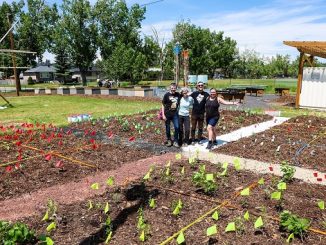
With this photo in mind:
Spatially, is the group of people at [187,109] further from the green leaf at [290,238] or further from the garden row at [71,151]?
the green leaf at [290,238]

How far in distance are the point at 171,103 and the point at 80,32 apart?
51083mm

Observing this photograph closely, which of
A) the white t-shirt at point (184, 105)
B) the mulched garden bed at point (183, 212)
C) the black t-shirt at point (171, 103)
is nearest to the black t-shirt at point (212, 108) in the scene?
the white t-shirt at point (184, 105)

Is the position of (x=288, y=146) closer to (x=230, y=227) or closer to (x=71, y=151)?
(x=230, y=227)

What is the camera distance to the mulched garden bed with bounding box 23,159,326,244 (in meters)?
4.24

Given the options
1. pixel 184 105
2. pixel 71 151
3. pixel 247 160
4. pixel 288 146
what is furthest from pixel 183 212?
pixel 288 146

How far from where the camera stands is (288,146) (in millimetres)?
9141

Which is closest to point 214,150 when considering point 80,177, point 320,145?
point 320,145

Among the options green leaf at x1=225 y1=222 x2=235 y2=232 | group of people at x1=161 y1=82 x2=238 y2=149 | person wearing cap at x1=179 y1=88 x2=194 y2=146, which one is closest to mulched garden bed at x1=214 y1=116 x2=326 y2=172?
group of people at x1=161 y1=82 x2=238 y2=149

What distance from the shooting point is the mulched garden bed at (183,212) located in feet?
13.9

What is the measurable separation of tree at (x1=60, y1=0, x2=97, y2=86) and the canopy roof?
Result: 147 feet

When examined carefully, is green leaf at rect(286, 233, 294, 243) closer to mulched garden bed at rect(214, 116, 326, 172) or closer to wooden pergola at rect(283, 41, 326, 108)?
mulched garden bed at rect(214, 116, 326, 172)

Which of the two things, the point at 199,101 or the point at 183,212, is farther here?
the point at 199,101

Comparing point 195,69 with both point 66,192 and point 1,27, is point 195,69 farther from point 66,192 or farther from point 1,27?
point 66,192

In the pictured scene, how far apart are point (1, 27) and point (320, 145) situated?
5732cm
